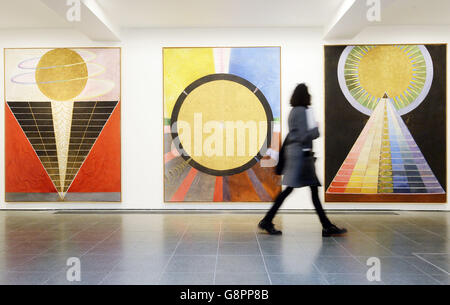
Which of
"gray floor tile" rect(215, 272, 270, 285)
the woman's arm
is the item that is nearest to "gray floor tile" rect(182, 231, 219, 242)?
"gray floor tile" rect(215, 272, 270, 285)

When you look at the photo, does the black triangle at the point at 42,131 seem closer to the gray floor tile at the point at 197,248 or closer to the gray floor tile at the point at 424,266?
the gray floor tile at the point at 197,248

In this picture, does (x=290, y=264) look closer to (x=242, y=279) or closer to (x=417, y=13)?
(x=242, y=279)

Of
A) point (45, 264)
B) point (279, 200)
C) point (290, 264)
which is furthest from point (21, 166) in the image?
point (290, 264)

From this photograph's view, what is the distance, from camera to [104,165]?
5.53 meters

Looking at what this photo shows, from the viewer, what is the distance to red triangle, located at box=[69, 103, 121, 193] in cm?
551

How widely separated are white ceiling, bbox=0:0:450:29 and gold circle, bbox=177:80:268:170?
1.03 metres

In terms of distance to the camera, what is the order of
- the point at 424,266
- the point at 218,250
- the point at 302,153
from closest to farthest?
1. the point at 424,266
2. the point at 218,250
3. the point at 302,153

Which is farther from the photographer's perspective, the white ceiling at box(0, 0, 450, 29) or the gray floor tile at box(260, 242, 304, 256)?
the white ceiling at box(0, 0, 450, 29)

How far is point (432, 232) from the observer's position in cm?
400

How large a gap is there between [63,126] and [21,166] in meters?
0.95

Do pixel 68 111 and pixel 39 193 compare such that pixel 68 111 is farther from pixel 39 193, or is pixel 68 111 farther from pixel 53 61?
pixel 39 193

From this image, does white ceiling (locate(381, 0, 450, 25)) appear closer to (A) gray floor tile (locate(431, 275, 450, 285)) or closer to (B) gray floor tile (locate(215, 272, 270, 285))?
(A) gray floor tile (locate(431, 275, 450, 285))

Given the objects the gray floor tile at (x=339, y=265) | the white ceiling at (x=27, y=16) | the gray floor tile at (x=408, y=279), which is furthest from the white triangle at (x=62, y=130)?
the gray floor tile at (x=408, y=279)
